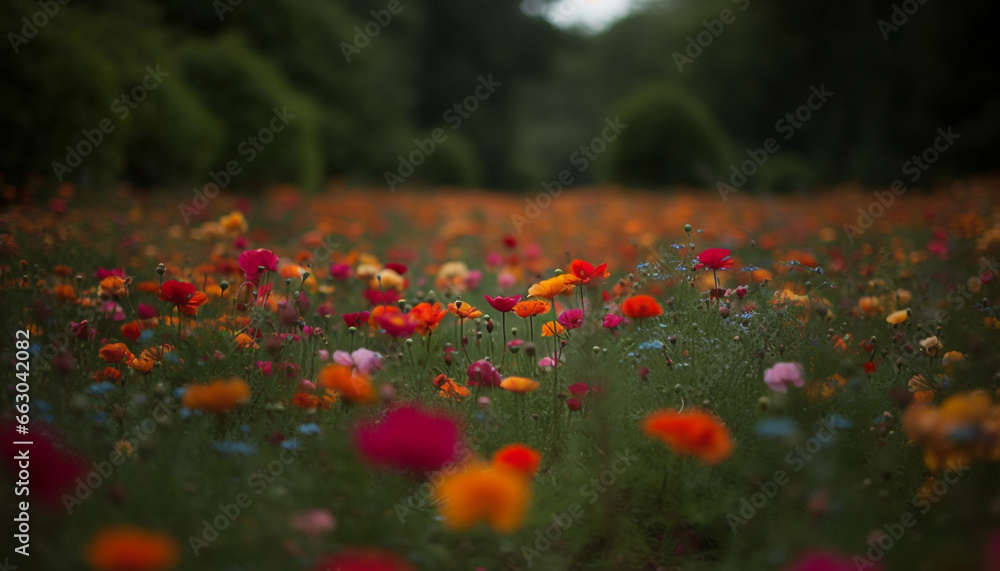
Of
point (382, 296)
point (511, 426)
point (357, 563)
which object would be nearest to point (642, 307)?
point (511, 426)

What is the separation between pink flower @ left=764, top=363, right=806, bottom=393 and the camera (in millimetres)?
1770

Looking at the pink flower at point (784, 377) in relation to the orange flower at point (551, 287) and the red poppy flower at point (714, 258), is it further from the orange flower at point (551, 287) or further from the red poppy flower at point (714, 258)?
the orange flower at point (551, 287)

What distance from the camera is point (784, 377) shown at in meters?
1.78

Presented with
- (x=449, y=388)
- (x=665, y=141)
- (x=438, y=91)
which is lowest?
(x=449, y=388)

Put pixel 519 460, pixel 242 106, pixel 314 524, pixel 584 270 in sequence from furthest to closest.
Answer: pixel 242 106 < pixel 584 270 < pixel 519 460 < pixel 314 524

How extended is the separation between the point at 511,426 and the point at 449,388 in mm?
232

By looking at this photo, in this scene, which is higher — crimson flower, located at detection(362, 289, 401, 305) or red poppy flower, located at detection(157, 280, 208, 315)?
crimson flower, located at detection(362, 289, 401, 305)

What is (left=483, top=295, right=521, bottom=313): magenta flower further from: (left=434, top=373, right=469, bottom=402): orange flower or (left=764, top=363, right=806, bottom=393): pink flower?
(left=764, top=363, right=806, bottom=393): pink flower

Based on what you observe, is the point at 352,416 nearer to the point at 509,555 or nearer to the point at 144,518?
the point at 509,555

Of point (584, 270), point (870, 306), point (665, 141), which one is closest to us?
point (584, 270)

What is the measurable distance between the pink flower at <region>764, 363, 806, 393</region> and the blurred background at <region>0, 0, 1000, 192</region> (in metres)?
3.18

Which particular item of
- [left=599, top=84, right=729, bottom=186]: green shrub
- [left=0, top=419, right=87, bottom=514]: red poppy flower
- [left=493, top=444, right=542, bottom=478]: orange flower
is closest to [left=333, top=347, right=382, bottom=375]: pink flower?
[left=493, top=444, right=542, bottom=478]: orange flower

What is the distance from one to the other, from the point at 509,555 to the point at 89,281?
8.94 feet

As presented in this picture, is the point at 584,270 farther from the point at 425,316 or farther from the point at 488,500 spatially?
the point at 488,500
